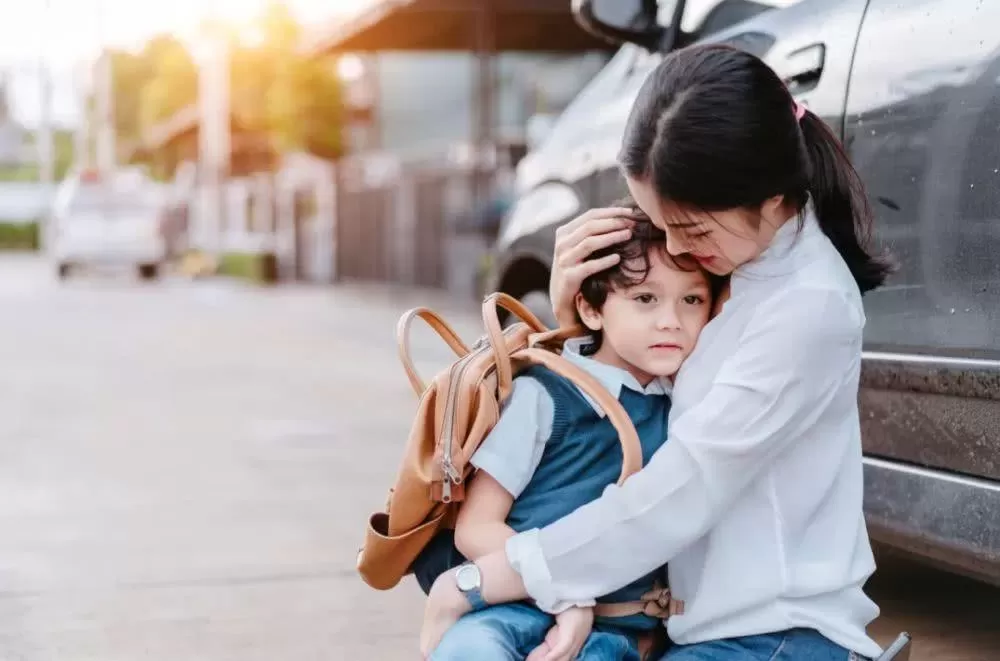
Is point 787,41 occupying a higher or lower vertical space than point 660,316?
higher

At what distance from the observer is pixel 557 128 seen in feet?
15.9

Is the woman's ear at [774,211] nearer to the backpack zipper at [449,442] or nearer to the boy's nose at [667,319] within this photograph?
the boy's nose at [667,319]

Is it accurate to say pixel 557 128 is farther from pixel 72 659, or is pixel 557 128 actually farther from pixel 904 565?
pixel 72 659

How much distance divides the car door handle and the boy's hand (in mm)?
1697

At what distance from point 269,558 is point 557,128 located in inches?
65.0

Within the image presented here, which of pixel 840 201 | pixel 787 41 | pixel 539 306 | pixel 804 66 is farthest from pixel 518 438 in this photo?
pixel 539 306

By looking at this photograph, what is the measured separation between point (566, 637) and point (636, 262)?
1.85ft

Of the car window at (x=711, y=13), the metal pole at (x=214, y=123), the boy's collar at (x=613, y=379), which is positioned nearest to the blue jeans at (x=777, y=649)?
the boy's collar at (x=613, y=379)

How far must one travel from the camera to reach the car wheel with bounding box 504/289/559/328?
4570 mm

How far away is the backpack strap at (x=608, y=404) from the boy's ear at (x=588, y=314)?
4.3 inches

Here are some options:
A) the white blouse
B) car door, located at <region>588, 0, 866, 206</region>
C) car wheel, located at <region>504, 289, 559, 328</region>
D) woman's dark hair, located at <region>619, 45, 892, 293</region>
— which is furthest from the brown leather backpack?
car wheel, located at <region>504, 289, 559, 328</region>

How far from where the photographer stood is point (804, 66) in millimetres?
3438

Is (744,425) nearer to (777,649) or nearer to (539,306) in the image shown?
(777,649)

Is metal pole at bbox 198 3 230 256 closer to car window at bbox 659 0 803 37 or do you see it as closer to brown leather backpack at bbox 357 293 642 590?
car window at bbox 659 0 803 37
